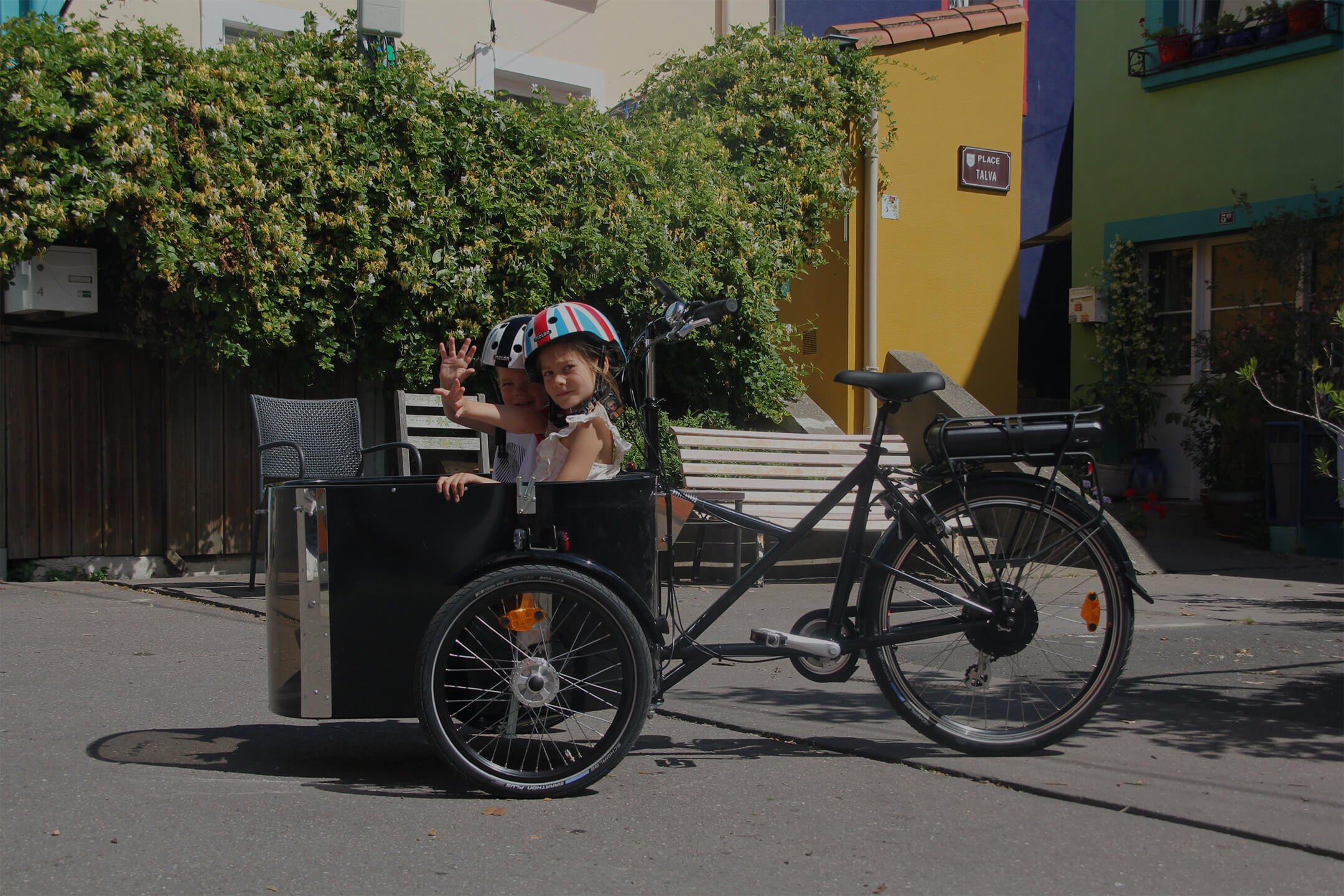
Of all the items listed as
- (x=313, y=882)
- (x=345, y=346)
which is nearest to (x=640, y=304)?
(x=345, y=346)

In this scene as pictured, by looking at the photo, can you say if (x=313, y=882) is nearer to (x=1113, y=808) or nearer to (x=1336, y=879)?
(x=1113, y=808)

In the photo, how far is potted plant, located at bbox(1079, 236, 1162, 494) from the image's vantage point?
1280 cm

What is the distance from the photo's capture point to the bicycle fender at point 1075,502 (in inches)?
145

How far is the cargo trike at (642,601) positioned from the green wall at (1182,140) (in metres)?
9.61

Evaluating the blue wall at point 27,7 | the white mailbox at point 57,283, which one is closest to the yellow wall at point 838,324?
the white mailbox at point 57,283

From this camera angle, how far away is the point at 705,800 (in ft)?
10.9

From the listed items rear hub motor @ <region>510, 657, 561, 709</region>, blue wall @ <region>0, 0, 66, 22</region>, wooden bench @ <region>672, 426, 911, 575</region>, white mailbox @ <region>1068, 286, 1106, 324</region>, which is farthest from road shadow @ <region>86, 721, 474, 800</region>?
white mailbox @ <region>1068, 286, 1106, 324</region>

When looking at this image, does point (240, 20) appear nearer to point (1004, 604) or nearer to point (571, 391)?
point (571, 391)

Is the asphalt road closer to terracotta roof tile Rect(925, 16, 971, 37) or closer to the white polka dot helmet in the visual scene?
the white polka dot helmet

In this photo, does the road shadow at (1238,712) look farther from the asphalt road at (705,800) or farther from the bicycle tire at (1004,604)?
the bicycle tire at (1004,604)

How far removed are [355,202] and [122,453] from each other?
7.17ft

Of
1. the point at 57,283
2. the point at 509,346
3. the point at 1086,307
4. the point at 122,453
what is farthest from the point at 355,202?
the point at 1086,307

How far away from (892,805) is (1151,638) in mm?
2926

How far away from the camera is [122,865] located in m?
2.77
